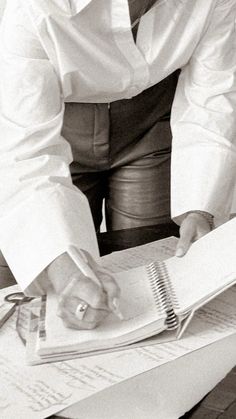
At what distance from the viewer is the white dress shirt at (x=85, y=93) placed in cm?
107

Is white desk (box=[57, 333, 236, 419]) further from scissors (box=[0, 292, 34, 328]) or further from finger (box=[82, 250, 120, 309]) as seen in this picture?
scissors (box=[0, 292, 34, 328])

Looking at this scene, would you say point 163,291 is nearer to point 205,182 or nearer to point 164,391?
point 164,391

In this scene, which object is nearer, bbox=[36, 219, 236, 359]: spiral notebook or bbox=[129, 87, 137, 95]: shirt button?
bbox=[36, 219, 236, 359]: spiral notebook

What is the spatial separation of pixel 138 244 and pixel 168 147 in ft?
1.25

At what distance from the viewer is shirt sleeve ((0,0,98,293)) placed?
3.41ft

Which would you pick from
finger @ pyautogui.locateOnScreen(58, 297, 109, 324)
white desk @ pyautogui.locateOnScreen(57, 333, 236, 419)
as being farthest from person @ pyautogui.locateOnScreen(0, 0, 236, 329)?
white desk @ pyautogui.locateOnScreen(57, 333, 236, 419)

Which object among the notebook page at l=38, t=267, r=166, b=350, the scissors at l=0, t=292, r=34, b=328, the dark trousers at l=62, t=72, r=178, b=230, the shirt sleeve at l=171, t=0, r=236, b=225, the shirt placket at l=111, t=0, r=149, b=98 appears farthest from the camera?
the dark trousers at l=62, t=72, r=178, b=230

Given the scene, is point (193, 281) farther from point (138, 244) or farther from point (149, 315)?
point (138, 244)

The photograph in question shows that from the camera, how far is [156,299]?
3.20 feet

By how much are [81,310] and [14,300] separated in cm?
18

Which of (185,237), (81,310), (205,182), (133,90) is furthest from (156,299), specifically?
(133,90)

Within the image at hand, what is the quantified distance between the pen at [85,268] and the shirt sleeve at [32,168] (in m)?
0.02

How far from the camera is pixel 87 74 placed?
1.28 metres

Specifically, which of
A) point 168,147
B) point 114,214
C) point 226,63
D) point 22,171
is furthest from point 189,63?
point 22,171
